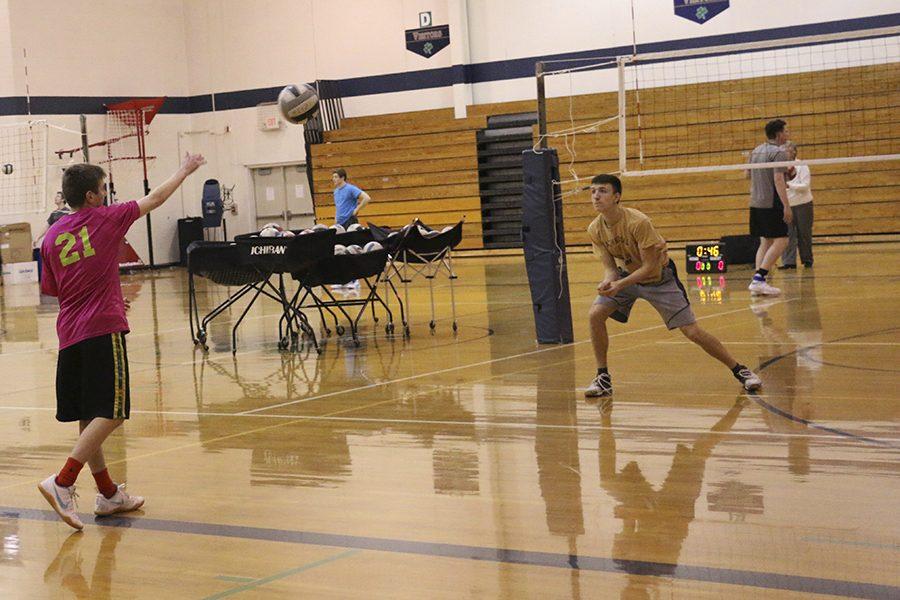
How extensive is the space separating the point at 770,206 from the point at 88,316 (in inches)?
369

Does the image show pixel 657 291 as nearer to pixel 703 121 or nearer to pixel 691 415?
pixel 691 415

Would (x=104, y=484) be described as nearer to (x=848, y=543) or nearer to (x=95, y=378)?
(x=95, y=378)

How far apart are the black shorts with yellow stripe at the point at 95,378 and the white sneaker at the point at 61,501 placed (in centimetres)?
30

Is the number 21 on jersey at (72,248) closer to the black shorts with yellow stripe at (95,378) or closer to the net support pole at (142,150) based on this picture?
the black shorts with yellow stripe at (95,378)

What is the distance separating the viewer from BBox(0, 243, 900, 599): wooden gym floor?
404cm

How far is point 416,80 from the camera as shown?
23688mm

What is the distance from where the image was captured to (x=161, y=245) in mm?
25828

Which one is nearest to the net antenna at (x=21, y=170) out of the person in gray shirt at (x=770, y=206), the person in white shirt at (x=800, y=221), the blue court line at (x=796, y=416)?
the person in white shirt at (x=800, y=221)

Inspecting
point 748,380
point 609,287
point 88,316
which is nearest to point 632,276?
point 609,287

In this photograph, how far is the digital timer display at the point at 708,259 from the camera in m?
15.6

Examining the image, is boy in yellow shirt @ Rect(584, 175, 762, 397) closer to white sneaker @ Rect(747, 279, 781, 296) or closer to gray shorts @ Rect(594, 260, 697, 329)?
gray shorts @ Rect(594, 260, 697, 329)

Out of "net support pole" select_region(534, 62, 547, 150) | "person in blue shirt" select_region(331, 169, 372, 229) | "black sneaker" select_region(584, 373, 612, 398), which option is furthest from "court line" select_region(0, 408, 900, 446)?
"person in blue shirt" select_region(331, 169, 372, 229)

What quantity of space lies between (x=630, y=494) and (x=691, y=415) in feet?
5.48

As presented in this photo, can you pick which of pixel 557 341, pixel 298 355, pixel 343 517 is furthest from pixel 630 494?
pixel 298 355
